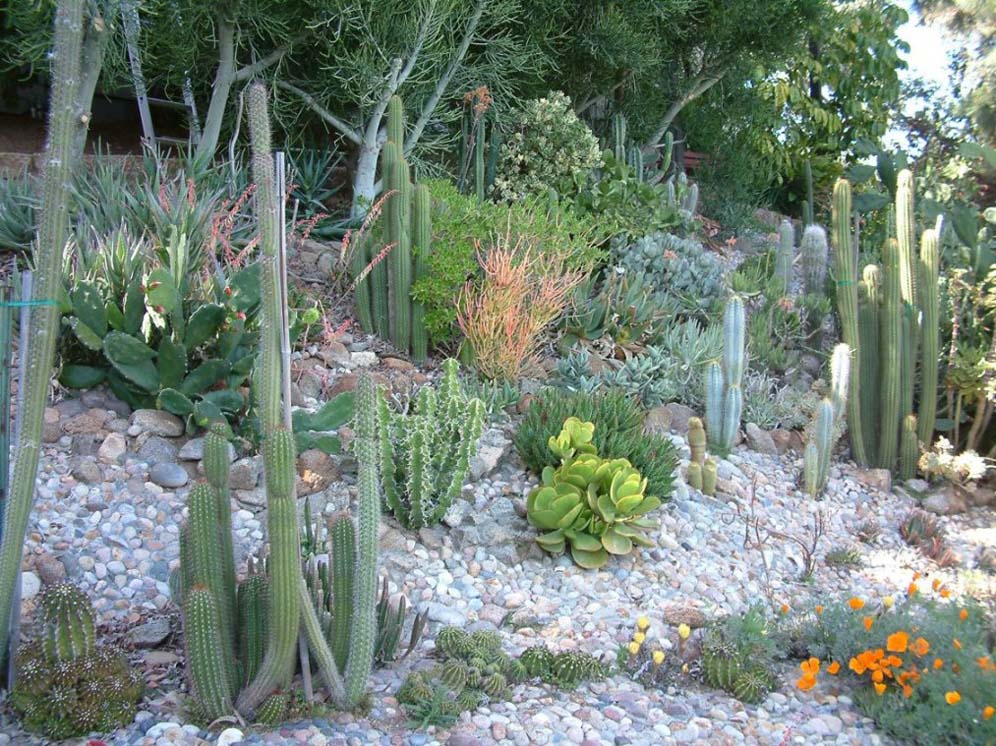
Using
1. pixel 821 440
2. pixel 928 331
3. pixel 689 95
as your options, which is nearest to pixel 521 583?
pixel 821 440

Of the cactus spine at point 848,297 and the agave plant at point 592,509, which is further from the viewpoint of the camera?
the cactus spine at point 848,297

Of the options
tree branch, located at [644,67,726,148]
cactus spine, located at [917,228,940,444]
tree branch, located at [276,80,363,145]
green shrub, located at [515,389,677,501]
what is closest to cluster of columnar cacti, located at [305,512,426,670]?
green shrub, located at [515,389,677,501]

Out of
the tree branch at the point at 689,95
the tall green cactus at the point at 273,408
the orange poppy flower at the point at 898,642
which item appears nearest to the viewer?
the tall green cactus at the point at 273,408

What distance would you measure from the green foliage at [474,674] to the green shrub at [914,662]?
2.87 feet

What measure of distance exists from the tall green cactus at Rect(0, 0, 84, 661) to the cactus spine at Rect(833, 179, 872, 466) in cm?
512

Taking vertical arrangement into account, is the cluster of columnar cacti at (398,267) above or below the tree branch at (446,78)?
below

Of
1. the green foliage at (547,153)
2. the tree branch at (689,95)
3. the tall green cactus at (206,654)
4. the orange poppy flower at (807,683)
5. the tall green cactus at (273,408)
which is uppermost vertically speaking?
the tree branch at (689,95)

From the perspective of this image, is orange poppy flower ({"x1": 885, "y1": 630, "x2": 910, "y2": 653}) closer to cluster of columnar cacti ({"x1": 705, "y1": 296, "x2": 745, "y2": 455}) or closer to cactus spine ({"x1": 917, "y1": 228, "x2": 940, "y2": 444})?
cluster of columnar cacti ({"x1": 705, "y1": 296, "x2": 745, "y2": 455})

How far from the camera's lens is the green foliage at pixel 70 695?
300cm

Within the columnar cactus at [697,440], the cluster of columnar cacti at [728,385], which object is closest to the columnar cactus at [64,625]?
the columnar cactus at [697,440]

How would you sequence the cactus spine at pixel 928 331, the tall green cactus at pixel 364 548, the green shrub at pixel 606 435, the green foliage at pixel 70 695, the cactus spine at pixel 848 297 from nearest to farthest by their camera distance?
1. the green foliage at pixel 70 695
2. the tall green cactus at pixel 364 548
3. the green shrub at pixel 606 435
4. the cactus spine at pixel 928 331
5. the cactus spine at pixel 848 297

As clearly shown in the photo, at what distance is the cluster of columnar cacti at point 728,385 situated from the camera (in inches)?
245

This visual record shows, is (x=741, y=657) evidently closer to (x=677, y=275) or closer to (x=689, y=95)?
(x=677, y=275)

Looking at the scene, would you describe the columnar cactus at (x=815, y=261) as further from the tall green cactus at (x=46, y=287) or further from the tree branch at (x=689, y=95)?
the tall green cactus at (x=46, y=287)
